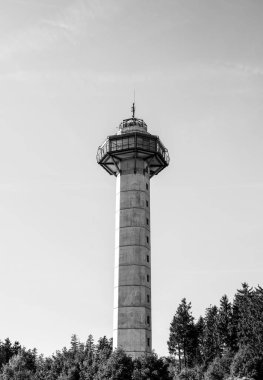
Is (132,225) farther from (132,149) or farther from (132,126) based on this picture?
(132,126)

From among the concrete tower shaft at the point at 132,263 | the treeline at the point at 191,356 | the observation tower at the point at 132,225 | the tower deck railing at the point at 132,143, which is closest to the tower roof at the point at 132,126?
the observation tower at the point at 132,225

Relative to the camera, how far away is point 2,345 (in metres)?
123

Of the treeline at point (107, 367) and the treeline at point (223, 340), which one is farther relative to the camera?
the treeline at point (223, 340)

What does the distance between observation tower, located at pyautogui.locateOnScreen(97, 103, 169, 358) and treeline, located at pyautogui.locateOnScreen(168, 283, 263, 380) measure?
12.0 meters

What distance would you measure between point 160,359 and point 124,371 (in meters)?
4.24

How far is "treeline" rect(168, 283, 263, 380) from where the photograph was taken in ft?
200

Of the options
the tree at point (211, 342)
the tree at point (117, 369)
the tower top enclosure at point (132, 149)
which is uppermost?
the tower top enclosure at point (132, 149)

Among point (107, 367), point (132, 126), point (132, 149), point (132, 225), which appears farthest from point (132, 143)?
point (107, 367)

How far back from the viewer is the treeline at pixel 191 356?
49438mm

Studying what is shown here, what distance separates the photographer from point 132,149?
68188mm

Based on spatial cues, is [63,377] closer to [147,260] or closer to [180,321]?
[147,260]

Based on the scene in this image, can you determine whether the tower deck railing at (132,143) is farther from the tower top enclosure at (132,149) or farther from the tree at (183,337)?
the tree at (183,337)

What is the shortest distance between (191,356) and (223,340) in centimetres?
1627

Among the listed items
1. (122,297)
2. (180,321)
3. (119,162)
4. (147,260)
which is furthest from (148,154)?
(180,321)
